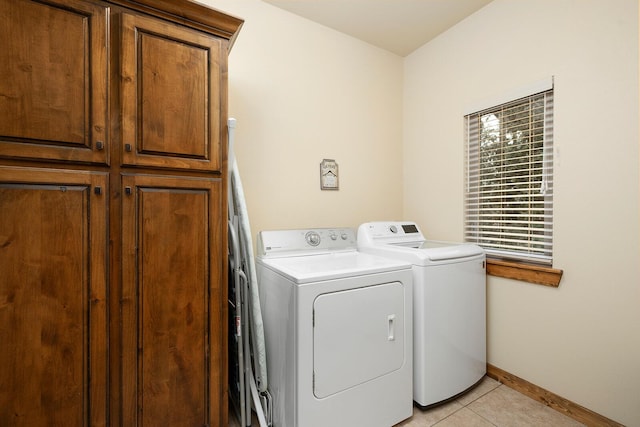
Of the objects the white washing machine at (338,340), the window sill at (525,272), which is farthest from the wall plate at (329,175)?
the window sill at (525,272)

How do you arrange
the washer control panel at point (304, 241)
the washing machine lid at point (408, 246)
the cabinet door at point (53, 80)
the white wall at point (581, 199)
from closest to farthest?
1. the cabinet door at point (53, 80)
2. the white wall at point (581, 199)
3. the washing machine lid at point (408, 246)
4. the washer control panel at point (304, 241)

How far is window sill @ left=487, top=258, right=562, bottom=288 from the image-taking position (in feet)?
5.57

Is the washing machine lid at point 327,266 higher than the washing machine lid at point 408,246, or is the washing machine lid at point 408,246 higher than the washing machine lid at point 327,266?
the washing machine lid at point 408,246

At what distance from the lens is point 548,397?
174 centimetres

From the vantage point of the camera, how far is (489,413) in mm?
1670

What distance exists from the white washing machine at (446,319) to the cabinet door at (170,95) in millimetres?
1277

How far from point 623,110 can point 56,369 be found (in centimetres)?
274

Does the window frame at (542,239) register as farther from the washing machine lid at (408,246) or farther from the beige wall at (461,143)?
the washing machine lid at (408,246)

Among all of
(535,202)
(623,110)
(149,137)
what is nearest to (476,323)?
(535,202)

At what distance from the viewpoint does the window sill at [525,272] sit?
1697mm

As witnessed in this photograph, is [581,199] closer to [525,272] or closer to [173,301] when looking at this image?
[525,272]

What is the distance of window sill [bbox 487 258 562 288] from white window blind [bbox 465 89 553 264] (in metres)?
0.07

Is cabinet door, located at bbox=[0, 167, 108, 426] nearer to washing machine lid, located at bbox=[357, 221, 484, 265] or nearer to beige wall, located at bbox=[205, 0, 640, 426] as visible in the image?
beige wall, located at bbox=[205, 0, 640, 426]

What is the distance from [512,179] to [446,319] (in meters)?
1.06
